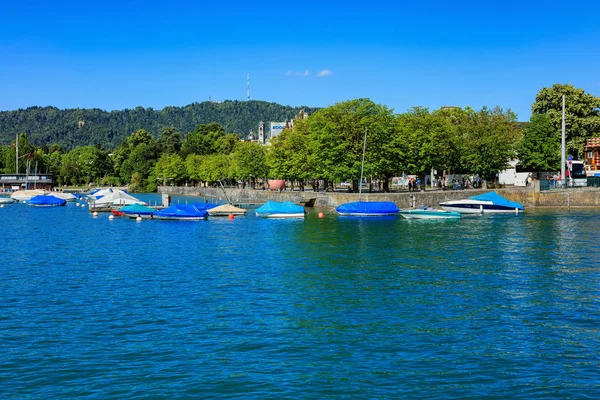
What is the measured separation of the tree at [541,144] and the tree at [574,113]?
2.96 meters

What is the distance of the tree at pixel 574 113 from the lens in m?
125

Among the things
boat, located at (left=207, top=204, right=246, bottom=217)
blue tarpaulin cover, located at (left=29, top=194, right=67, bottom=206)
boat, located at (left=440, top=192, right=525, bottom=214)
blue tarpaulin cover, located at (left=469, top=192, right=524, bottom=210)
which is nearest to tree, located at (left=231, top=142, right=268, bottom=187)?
blue tarpaulin cover, located at (left=29, top=194, right=67, bottom=206)

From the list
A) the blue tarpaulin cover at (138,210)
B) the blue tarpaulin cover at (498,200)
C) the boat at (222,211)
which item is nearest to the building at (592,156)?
the blue tarpaulin cover at (498,200)

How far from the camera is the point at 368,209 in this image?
92.8m

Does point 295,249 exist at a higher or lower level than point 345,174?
lower

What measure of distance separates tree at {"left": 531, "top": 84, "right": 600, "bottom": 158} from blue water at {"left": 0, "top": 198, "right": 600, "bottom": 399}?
73082 mm

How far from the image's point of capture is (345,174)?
10688 centimetres

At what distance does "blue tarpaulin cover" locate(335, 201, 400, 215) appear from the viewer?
303 ft

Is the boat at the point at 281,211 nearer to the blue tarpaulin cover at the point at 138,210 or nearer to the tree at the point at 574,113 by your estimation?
the blue tarpaulin cover at the point at 138,210

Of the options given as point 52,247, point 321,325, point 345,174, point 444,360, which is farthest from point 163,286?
point 345,174

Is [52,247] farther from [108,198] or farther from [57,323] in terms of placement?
[108,198]

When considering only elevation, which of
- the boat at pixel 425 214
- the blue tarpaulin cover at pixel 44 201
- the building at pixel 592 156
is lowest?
the boat at pixel 425 214

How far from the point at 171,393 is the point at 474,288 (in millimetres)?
22616

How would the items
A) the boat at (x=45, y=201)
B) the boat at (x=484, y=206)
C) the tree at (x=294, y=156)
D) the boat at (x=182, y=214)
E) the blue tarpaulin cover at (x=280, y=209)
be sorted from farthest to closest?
1. the boat at (x=45, y=201)
2. the tree at (x=294, y=156)
3. the boat at (x=484, y=206)
4. the blue tarpaulin cover at (x=280, y=209)
5. the boat at (x=182, y=214)
